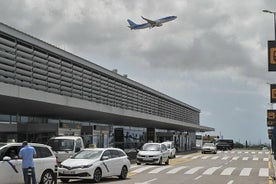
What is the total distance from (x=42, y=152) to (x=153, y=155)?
17.4 meters

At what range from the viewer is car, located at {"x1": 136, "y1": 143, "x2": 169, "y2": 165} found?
35000mm

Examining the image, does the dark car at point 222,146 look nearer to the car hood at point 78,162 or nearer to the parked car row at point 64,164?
the parked car row at point 64,164

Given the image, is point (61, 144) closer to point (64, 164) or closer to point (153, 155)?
point (64, 164)

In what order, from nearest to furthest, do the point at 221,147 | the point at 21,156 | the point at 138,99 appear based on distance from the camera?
1. the point at 21,156
2. the point at 138,99
3. the point at 221,147

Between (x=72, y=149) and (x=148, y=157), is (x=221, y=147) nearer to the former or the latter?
(x=148, y=157)

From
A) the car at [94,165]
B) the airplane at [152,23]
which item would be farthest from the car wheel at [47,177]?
the airplane at [152,23]

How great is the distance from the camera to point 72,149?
26.8 meters

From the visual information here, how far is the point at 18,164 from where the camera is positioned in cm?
1708

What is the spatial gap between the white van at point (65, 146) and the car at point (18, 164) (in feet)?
25.9

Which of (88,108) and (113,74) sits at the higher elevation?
(113,74)

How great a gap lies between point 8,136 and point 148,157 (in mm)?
9458

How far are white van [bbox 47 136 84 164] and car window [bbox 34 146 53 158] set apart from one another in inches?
309

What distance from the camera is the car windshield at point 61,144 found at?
26.8 meters

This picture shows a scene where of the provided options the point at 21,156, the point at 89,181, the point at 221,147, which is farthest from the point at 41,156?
the point at 221,147
